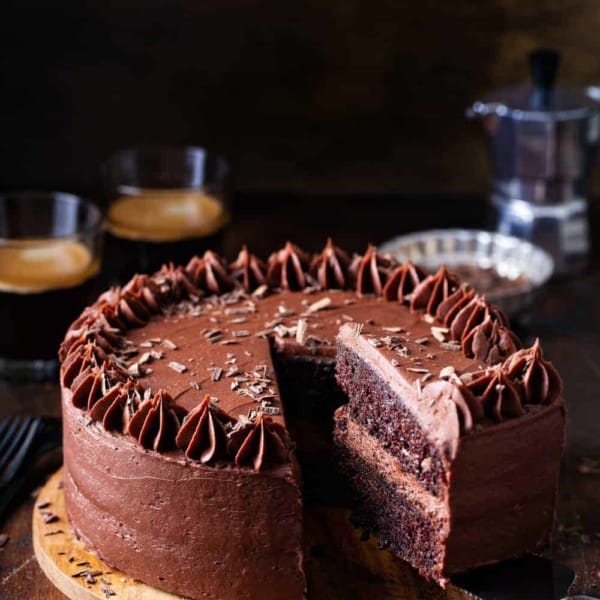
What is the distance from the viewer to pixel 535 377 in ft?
9.02

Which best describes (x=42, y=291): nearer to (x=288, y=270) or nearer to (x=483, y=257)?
(x=288, y=270)

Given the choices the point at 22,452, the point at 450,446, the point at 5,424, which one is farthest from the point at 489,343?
the point at 5,424

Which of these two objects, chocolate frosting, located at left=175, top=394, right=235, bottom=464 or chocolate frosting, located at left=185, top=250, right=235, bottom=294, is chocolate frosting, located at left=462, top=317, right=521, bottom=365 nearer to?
chocolate frosting, located at left=175, top=394, right=235, bottom=464

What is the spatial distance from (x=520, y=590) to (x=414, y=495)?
13.5 inches

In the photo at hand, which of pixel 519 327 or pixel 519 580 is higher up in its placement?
pixel 519 327

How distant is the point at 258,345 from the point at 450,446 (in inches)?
28.1

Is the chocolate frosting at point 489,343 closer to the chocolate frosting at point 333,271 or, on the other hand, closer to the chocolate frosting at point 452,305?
the chocolate frosting at point 452,305

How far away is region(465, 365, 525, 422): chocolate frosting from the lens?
2615 mm

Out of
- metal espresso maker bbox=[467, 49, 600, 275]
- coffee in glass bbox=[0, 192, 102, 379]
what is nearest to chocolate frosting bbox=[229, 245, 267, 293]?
coffee in glass bbox=[0, 192, 102, 379]

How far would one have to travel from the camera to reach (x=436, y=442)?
8.64ft

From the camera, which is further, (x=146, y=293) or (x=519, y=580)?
(x=146, y=293)

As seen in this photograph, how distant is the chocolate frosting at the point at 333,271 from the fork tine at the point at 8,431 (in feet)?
3.47

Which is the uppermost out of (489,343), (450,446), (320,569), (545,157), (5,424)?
(545,157)

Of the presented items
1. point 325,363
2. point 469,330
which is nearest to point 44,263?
point 325,363
